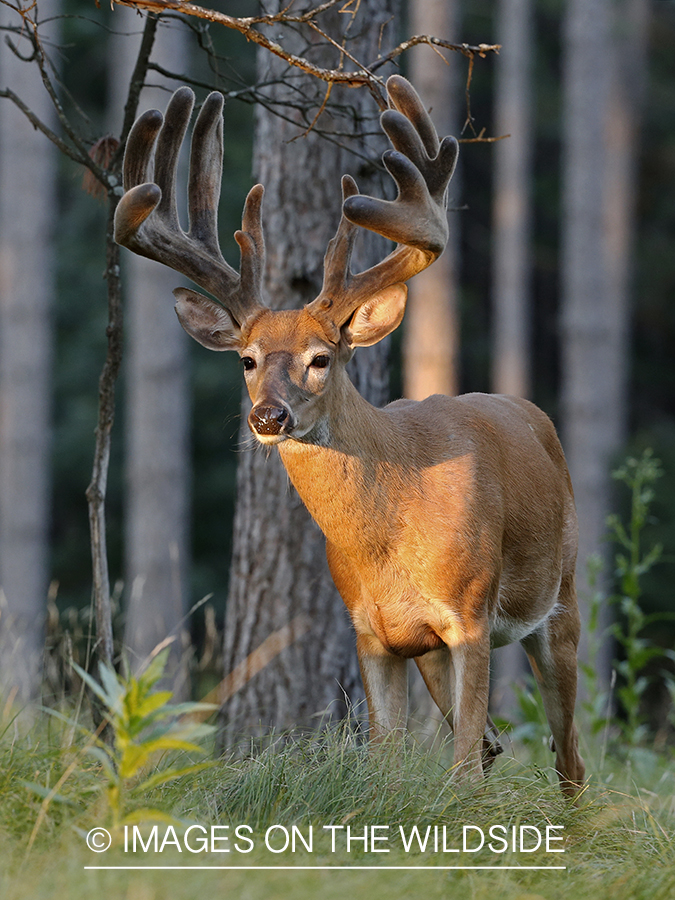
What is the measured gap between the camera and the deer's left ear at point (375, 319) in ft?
14.8

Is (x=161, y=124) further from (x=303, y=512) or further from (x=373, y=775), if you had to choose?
(x=373, y=775)

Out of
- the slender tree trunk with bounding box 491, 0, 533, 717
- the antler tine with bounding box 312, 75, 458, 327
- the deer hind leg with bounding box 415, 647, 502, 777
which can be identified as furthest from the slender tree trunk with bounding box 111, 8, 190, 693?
the antler tine with bounding box 312, 75, 458, 327

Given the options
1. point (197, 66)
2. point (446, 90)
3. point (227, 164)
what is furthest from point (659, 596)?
point (197, 66)

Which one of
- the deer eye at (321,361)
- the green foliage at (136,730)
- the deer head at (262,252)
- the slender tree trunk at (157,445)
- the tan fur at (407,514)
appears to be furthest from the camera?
the slender tree trunk at (157,445)

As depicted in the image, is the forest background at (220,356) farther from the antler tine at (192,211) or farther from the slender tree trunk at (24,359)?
the antler tine at (192,211)

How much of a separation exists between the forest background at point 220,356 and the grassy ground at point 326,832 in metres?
8.68

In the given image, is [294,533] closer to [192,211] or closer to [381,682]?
[381,682]

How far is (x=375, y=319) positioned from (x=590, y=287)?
41.4ft

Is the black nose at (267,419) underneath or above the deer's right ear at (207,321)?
underneath

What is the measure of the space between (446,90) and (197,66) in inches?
337

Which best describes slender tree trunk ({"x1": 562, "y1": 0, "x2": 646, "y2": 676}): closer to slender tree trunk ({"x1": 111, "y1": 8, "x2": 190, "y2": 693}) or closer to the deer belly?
slender tree trunk ({"x1": 111, "y1": 8, "x2": 190, "y2": 693})

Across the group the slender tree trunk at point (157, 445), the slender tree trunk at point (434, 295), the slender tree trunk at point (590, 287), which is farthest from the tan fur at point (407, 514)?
the slender tree trunk at point (590, 287)

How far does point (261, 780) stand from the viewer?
3.60 m

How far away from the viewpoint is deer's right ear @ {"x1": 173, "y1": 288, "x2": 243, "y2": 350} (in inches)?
187
